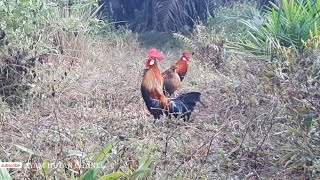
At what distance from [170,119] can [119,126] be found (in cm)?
45

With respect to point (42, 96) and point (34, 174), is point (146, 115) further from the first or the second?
Result: point (34, 174)

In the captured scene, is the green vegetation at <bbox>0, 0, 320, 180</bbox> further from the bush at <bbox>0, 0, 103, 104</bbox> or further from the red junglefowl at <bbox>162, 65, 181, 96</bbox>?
the red junglefowl at <bbox>162, 65, 181, 96</bbox>

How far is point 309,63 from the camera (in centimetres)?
515

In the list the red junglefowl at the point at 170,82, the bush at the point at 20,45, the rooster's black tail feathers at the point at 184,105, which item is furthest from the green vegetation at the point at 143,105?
the red junglefowl at the point at 170,82

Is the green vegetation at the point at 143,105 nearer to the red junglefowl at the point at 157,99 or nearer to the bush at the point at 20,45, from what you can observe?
the bush at the point at 20,45

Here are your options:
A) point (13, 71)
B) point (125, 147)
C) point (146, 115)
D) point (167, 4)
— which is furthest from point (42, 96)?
point (167, 4)

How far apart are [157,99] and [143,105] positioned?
58 cm

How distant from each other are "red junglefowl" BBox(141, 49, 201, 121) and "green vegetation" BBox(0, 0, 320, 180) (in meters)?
0.12

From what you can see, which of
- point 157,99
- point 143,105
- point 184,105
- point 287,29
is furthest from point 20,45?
point 287,29

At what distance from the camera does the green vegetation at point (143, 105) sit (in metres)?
4.04

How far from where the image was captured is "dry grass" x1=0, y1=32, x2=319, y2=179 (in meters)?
4.08

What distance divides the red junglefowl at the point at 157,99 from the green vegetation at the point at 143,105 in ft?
0.39

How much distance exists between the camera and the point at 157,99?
5.34 metres

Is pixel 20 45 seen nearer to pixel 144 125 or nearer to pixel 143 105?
pixel 143 105
